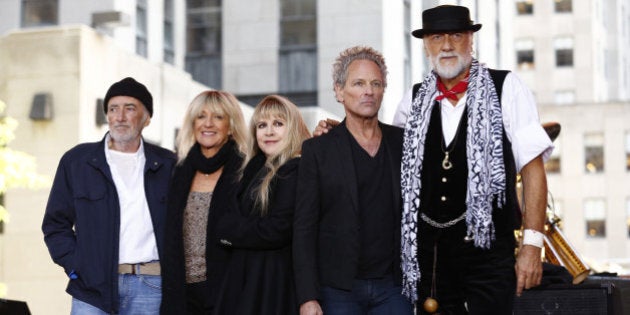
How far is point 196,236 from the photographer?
263 inches

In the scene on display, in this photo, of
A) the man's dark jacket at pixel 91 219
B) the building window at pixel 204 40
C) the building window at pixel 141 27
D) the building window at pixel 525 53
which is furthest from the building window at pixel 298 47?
the building window at pixel 525 53

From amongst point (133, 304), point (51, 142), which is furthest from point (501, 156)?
point (51, 142)

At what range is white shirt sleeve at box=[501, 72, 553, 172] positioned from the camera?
216 inches

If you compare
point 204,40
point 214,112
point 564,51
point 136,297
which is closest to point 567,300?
point 214,112

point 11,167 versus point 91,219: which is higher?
point 11,167

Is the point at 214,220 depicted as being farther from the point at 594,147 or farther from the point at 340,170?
the point at 594,147

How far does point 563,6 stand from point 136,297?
211 ft

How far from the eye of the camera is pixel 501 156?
18.2 ft

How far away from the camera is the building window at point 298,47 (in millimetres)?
24234

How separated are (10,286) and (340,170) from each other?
1070cm

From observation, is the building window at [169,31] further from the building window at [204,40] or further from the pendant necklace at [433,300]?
the pendant necklace at [433,300]

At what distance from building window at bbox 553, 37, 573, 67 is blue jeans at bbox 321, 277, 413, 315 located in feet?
208

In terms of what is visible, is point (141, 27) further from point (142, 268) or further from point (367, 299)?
point (367, 299)

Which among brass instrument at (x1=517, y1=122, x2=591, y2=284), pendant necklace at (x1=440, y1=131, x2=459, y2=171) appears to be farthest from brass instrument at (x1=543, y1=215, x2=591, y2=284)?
pendant necklace at (x1=440, y1=131, x2=459, y2=171)
